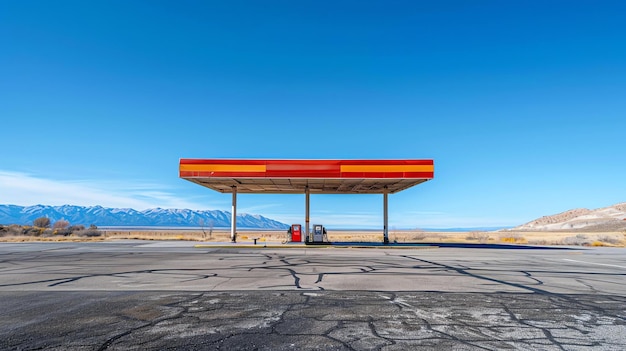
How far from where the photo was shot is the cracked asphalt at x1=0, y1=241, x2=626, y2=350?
A: 5.89 metres

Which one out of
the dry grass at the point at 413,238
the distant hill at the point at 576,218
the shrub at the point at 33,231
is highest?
the distant hill at the point at 576,218

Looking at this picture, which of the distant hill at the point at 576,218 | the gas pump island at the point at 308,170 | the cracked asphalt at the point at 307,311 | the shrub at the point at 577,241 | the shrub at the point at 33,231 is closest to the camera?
the cracked asphalt at the point at 307,311

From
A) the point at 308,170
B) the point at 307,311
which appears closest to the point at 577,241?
the point at 308,170

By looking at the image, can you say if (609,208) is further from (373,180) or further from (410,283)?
(410,283)

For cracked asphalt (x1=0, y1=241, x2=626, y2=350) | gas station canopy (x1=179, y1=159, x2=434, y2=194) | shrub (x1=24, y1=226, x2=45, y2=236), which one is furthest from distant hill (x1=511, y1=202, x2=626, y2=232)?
cracked asphalt (x1=0, y1=241, x2=626, y2=350)

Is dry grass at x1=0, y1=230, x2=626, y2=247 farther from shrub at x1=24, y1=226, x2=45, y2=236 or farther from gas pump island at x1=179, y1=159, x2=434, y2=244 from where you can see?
gas pump island at x1=179, y1=159, x2=434, y2=244

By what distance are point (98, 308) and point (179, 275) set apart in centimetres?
509

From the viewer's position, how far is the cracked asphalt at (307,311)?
589cm

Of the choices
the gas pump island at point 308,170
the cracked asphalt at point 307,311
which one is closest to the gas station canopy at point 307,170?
the gas pump island at point 308,170

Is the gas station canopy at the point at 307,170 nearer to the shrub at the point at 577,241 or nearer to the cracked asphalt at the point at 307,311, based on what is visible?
the cracked asphalt at the point at 307,311

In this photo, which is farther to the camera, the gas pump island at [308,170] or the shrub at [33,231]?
the shrub at [33,231]

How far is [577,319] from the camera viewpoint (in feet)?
24.2

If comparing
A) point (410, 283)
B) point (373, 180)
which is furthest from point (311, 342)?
point (373, 180)

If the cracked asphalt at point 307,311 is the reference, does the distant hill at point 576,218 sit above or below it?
above
